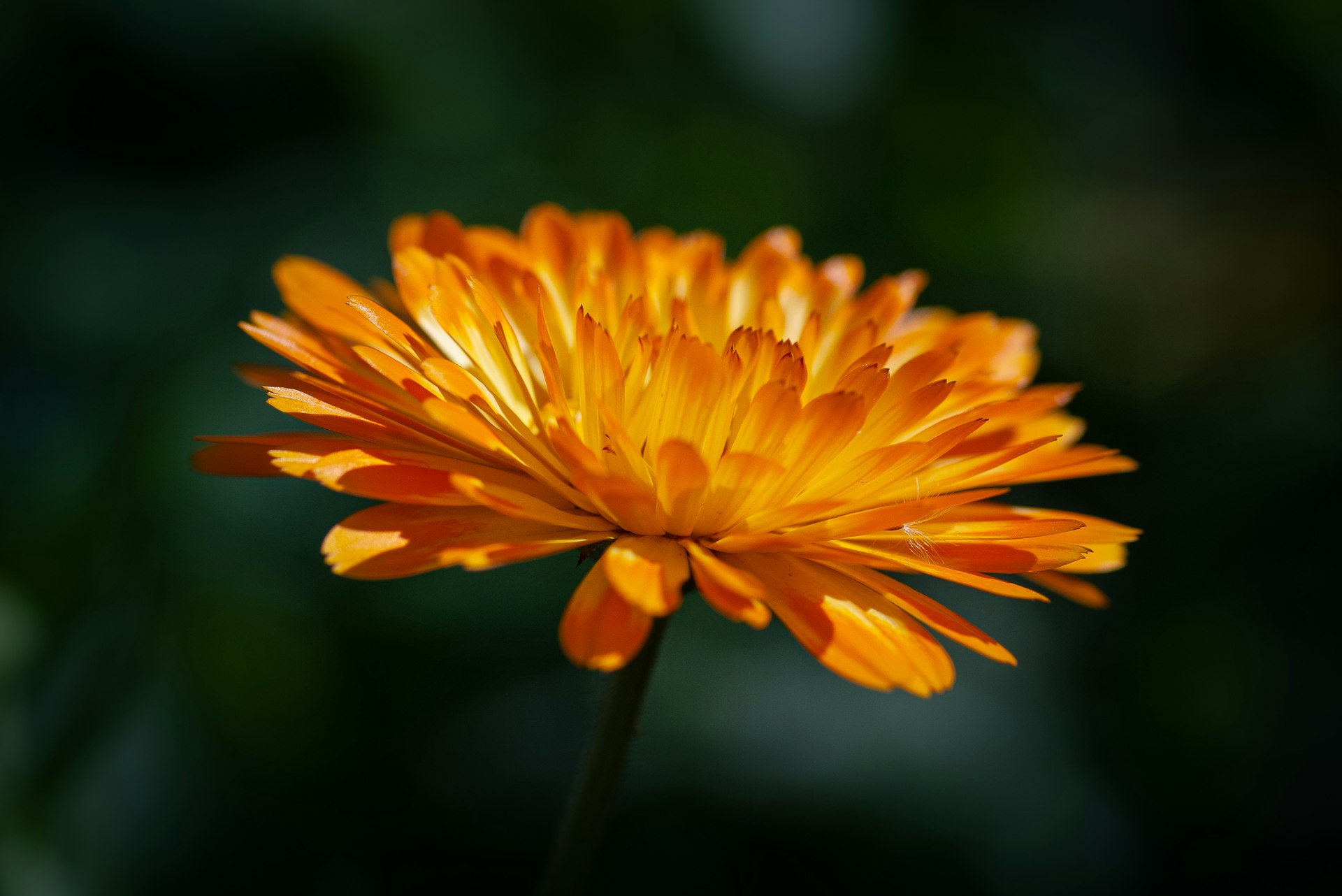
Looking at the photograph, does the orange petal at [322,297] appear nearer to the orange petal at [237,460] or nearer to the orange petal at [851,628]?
the orange petal at [237,460]

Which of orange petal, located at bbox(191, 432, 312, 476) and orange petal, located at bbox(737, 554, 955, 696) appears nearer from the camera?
orange petal, located at bbox(737, 554, 955, 696)

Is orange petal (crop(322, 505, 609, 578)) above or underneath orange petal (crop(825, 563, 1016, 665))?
underneath

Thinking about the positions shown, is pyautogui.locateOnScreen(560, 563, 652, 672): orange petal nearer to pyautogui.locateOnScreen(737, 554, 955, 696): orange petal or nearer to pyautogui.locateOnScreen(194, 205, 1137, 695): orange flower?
pyautogui.locateOnScreen(194, 205, 1137, 695): orange flower

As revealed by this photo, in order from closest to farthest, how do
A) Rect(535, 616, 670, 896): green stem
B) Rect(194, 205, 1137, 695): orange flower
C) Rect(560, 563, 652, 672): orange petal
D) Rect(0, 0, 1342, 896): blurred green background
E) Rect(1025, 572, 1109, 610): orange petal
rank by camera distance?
1. Rect(560, 563, 652, 672): orange petal
2. Rect(194, 205, 1137, 695): orange flower
3. Rect(535, 616, 670, 896): green stem
4. Rect(1025, 572, 1109, 610): orange petal
5. Rect(0, 0, 1342, 896): blurred green background

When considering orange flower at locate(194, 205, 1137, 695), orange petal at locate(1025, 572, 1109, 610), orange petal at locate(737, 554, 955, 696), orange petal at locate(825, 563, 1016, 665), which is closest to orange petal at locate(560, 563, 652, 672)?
orange flower at locate(194, 205, 1137, 695)

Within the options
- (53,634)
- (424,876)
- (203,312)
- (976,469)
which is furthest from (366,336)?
(203,312)

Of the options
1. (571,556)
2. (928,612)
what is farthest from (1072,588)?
(571,556)

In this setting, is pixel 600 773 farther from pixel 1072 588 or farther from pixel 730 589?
pixel 1072 588

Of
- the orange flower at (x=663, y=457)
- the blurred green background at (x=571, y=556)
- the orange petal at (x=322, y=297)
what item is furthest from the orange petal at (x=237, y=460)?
the blurred green background at (x=571, y=556)
